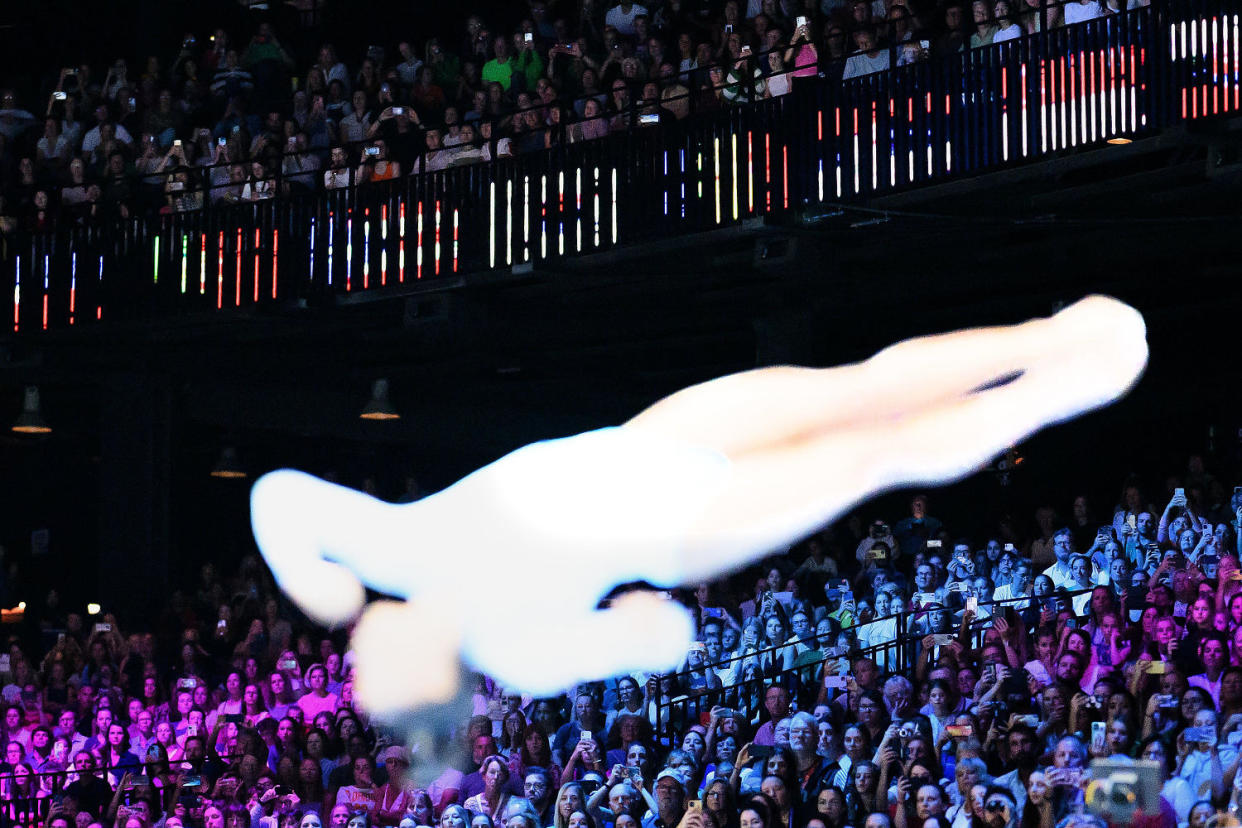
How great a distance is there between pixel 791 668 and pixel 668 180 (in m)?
4.19

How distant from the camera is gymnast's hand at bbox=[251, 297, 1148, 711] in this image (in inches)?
517

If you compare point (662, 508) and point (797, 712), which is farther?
point (662, 508)

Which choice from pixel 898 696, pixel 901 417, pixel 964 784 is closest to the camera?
pixel 964 784

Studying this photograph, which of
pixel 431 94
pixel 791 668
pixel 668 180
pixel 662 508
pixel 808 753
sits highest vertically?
pixel 431 94

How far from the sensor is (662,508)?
13914 millimetres

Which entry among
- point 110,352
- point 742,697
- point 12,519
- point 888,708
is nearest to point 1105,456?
point 742,697

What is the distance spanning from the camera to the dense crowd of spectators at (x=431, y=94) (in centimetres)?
1507

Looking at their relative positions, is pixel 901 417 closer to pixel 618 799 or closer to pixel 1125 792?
pixel 618 799

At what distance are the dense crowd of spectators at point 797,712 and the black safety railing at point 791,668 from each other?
3cm

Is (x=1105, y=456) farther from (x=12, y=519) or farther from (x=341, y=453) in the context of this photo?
(x=12, y=519)

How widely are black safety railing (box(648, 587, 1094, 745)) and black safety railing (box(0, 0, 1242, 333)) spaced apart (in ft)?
9.96

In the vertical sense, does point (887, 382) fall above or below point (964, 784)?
above

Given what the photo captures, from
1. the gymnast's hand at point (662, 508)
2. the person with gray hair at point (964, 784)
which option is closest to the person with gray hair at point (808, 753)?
the person with gray hair at point (964, 784)

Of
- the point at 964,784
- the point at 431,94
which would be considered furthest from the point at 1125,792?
the point at 431,94
